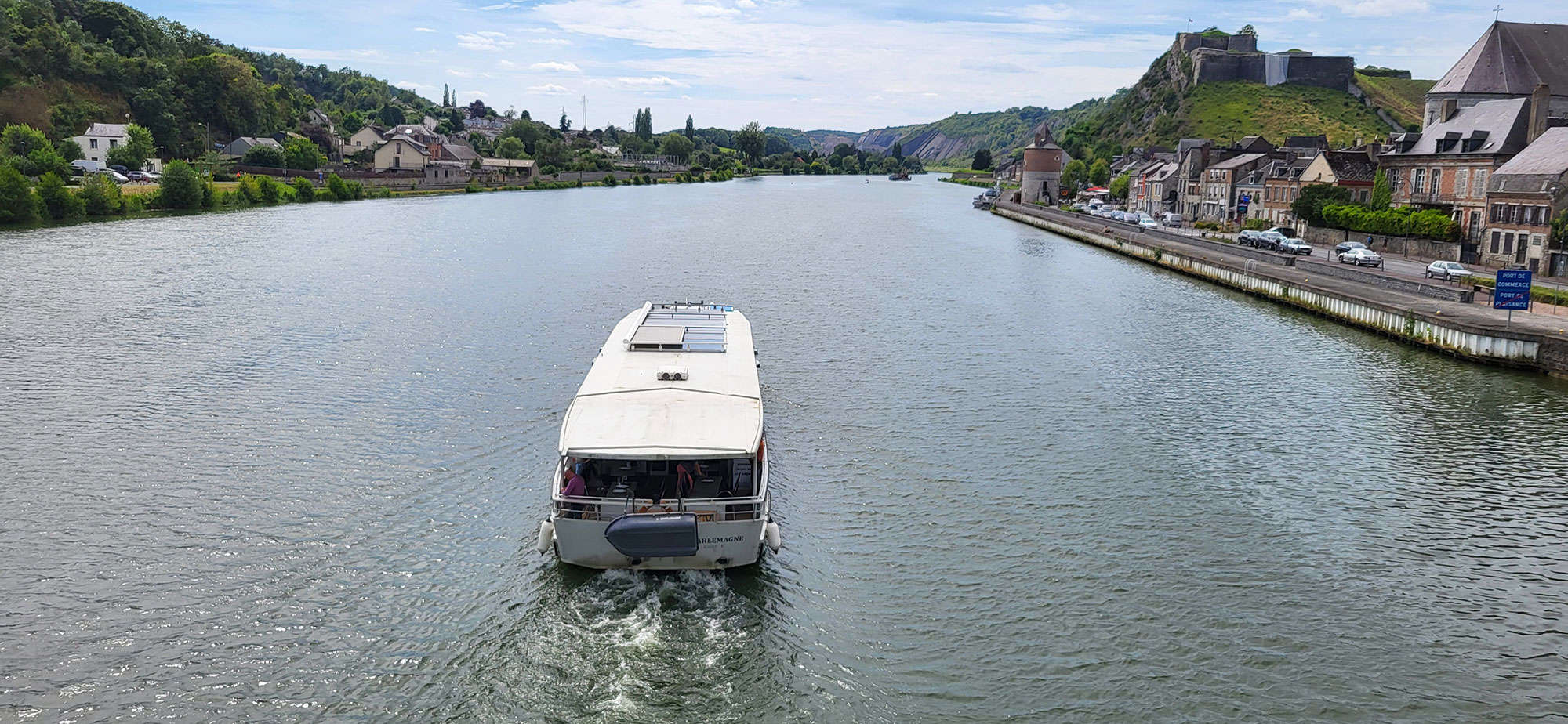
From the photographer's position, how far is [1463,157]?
71.5 meters

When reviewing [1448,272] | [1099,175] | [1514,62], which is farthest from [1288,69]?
[1448,272]

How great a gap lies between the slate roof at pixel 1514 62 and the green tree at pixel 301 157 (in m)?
133

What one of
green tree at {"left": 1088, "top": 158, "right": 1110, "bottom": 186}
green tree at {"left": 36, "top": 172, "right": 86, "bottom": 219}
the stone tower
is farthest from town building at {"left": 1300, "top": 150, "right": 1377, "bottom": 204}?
green tree at {"left": 36, "top": 172, "right": 86, "bottom": 219}

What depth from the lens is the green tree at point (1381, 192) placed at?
78.8 meters

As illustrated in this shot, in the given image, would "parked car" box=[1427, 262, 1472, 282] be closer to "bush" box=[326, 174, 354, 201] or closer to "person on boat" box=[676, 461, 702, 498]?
"person on boat" box=[676, 461, 702, 498]

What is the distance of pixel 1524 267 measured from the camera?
198 ft

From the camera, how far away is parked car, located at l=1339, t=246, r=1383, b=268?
212 ft

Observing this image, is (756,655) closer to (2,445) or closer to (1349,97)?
(2,445)

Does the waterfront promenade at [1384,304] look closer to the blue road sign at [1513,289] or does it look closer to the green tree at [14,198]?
the blue road sign at [1513,289]

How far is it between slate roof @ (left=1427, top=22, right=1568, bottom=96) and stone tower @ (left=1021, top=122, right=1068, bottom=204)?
77.3m

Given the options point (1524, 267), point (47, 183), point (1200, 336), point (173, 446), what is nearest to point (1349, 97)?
point (1524, 267)

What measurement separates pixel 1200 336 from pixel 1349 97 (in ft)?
556

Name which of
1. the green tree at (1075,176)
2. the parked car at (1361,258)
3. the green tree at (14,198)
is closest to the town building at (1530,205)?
the parked car at (1361,258)

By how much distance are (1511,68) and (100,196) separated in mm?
121477
